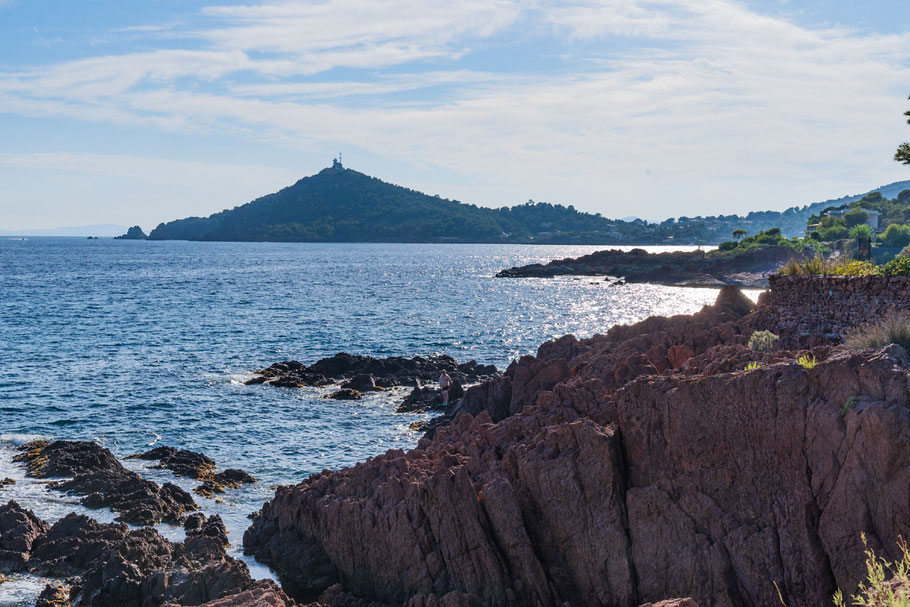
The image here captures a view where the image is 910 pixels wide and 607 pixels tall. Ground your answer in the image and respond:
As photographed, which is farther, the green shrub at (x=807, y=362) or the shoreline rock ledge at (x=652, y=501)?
the green shrub at (x=807, y=362)

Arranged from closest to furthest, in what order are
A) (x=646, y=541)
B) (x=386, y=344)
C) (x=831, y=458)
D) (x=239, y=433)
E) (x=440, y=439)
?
(x=831, y=458) < (x=646, y=541) < (x=440, y=439) < (x=239, y=433) < (x=386, y=344)

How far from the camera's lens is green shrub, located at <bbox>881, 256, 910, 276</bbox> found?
1830 centimetres

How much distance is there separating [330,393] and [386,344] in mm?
17076

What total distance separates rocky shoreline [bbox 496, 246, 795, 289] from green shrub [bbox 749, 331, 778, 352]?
75.6 m

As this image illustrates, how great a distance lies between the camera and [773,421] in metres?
12.4

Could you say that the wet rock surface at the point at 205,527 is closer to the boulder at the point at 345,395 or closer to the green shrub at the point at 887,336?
the green shrub at the point at 887,336

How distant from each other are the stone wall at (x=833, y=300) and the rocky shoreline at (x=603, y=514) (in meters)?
2.71

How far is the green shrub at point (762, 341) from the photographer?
17.7m

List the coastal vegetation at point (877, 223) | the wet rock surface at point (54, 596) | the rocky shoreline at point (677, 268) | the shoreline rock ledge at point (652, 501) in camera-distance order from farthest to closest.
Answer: the rocky shoreline at point (677, 268)
the coastal vegetation at point (877, 223)
the wet rock surface at point (54, 596)
the shoreline rock ledge at point (652, 501)

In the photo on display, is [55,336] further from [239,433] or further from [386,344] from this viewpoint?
[239,433]

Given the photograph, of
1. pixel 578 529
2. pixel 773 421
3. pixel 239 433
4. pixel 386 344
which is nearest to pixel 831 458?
pixel 773 421

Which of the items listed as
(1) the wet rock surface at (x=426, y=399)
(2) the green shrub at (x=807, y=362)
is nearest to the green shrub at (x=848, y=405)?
(2) the green shrub at (x=807, y=362)

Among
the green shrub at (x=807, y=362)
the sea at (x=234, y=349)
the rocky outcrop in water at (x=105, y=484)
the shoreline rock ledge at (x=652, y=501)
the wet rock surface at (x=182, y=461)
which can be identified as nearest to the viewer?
the shoreline rock ledge at (x=652, y=501)

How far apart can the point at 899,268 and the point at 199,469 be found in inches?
731
